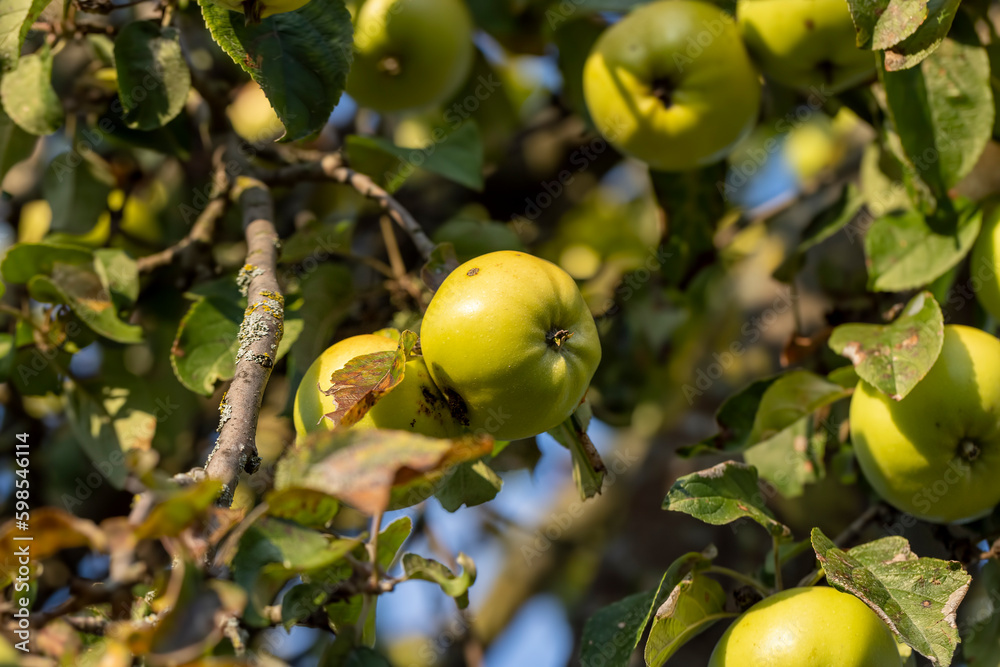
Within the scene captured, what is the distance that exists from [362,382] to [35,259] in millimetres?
719

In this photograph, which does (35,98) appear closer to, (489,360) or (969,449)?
(489,360)

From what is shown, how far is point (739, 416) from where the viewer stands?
4.25ft

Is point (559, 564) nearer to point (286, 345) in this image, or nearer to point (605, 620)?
point (605, 620)

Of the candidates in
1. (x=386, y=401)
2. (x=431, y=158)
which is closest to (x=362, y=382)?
(x=386, y=401)

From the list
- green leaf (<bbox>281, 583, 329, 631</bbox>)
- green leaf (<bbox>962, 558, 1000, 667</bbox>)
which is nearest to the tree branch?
green leaf (<bbox>281, 583, 329, 631</bbox>)

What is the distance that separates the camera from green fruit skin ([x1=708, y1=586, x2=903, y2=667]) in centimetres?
87

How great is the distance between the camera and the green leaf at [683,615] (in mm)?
955

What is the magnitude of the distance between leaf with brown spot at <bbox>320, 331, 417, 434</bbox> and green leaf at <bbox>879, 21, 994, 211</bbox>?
2.69 ft

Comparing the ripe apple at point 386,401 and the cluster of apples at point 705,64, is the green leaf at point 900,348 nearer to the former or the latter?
the cluster of apples at point 705,64

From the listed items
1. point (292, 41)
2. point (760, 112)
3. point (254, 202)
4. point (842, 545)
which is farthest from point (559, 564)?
point (292, 41)

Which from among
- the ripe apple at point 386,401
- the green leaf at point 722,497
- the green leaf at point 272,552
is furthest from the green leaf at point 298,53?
the green leaf at point 722,497

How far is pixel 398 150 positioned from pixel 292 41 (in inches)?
10.7

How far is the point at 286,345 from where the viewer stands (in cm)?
113

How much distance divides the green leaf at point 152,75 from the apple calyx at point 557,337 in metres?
0.63
